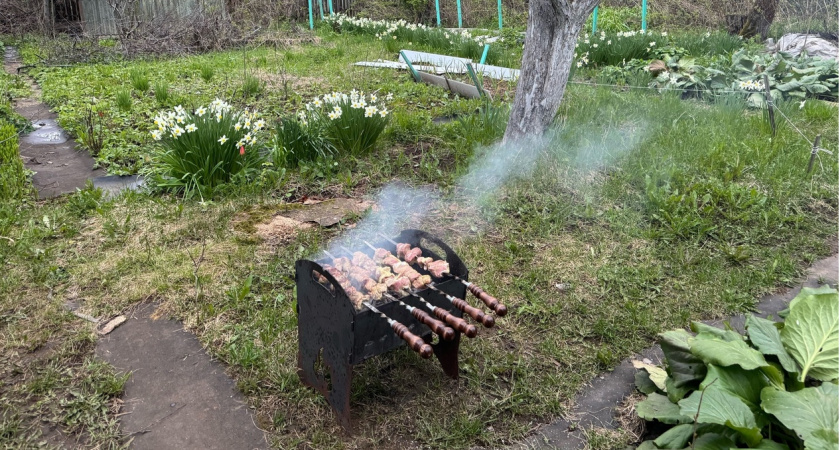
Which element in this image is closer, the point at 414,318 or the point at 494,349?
Answer: the point at 414,318

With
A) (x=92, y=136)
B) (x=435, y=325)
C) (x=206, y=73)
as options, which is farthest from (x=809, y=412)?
(x=206, y=73)

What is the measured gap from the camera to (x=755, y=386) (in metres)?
2.10

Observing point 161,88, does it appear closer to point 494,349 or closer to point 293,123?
point 293,123

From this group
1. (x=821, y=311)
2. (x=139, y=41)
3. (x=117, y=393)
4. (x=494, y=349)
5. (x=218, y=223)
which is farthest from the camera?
(x=139, y=41)

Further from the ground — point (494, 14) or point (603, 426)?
point (494, 14)

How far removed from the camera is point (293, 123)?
4613mm

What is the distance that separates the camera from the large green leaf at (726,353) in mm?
2059

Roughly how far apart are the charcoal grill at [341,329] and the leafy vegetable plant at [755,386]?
86 centimetres

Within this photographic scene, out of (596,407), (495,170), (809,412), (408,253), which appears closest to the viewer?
(809,412)

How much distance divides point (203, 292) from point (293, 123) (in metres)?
1.85

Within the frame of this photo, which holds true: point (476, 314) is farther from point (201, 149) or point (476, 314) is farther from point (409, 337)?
point (201, 149)

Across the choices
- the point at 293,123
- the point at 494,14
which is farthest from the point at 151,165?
the point at 494,14

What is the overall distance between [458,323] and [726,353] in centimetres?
94

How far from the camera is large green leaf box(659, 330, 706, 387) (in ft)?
7.49
